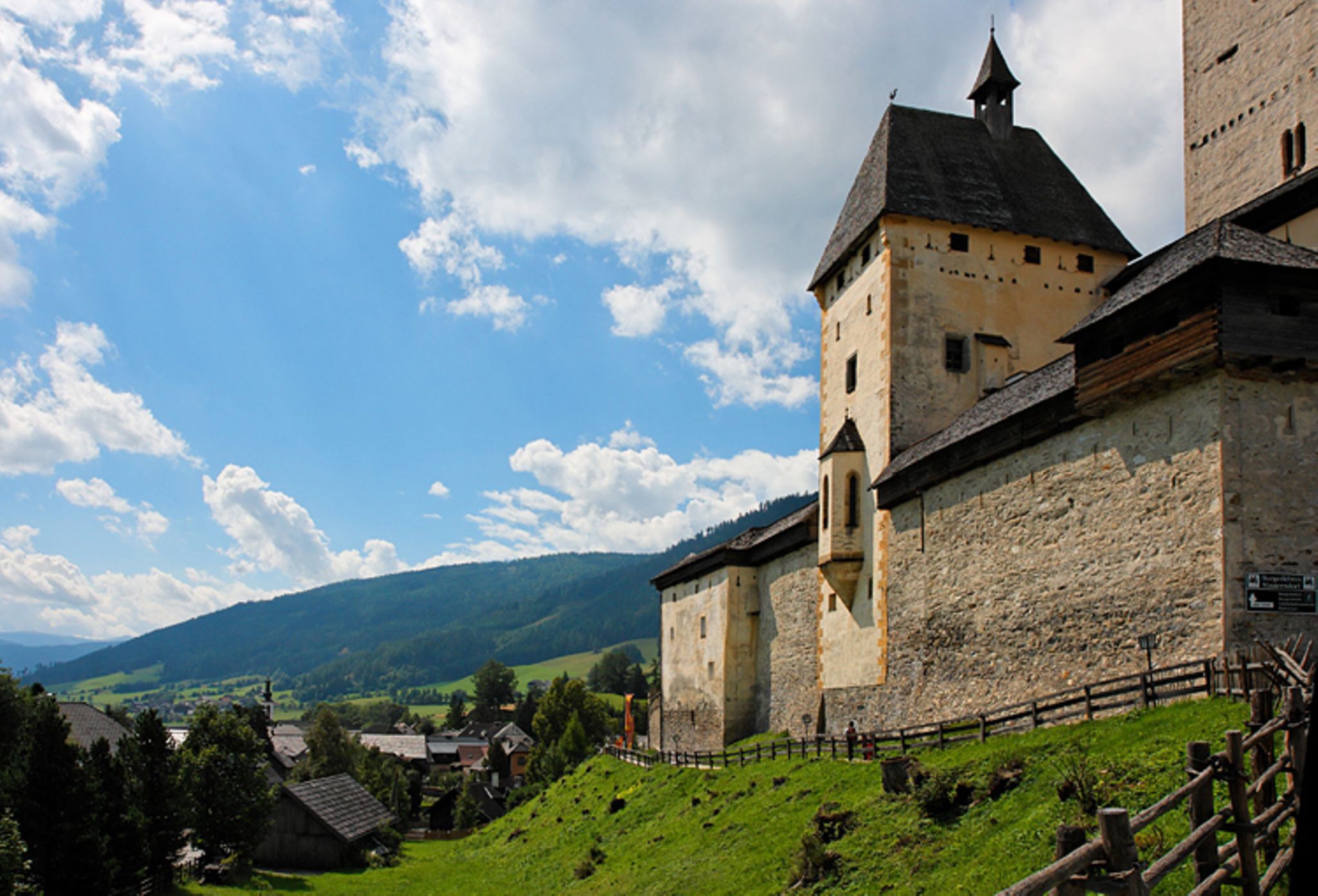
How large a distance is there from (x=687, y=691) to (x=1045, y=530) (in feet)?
86.9

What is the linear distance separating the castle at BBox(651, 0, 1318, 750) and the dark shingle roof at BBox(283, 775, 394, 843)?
14.3 meters

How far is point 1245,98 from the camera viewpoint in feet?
99.6

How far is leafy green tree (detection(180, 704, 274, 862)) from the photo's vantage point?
34.6 meters

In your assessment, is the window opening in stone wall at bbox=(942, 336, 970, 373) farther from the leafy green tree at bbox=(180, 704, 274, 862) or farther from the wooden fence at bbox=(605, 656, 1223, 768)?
the leafy green tree at bbox=(180, 704, 274, 862)

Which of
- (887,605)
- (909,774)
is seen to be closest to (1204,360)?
(909,774)

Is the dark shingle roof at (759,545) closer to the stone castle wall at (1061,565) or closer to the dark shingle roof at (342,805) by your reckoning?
the stone castle wall at (1061,565)

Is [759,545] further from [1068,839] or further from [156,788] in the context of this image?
[1068,839]

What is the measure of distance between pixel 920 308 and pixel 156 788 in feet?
88.3

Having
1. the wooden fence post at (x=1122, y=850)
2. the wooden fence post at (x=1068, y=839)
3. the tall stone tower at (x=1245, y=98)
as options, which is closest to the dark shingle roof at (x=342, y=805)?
the tall stone tower at (x=1245, y=98)

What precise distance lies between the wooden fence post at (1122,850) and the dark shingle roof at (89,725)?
60300 mm

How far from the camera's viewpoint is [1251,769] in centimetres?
1037

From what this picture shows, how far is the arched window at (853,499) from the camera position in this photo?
31078 millimetres

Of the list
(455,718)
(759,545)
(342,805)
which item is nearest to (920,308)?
(759,545)

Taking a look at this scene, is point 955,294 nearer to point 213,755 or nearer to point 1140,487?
point 1140,487
